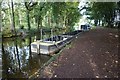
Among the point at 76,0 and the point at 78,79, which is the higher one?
the point at 76,0

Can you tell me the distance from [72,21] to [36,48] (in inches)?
1252

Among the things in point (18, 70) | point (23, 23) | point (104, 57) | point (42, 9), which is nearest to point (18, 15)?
point (23, 23)

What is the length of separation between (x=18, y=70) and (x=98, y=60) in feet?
16.1

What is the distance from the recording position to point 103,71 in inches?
297

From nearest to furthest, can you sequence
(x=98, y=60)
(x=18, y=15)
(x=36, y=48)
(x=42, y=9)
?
(x=98, y=60)
(x=36, y=48)
(x=42, y=9)
(x=18, y=15)

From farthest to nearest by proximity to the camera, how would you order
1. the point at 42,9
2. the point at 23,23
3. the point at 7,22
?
the point at 23,23
the point at 7,22
the point at 42,9

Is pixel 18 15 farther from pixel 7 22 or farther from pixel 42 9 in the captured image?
pixel 42 9

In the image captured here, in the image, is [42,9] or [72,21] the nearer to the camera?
[42,9]

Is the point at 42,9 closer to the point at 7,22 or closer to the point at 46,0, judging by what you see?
the point at 46,0

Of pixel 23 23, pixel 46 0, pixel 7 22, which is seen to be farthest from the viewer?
pixel 23 23

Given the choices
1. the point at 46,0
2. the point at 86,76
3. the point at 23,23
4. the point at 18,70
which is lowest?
the point at 18,70

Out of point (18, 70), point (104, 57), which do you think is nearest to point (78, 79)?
point (104, 57)

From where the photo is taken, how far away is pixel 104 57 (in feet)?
32.3

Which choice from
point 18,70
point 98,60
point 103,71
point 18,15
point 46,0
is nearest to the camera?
point 103,71
